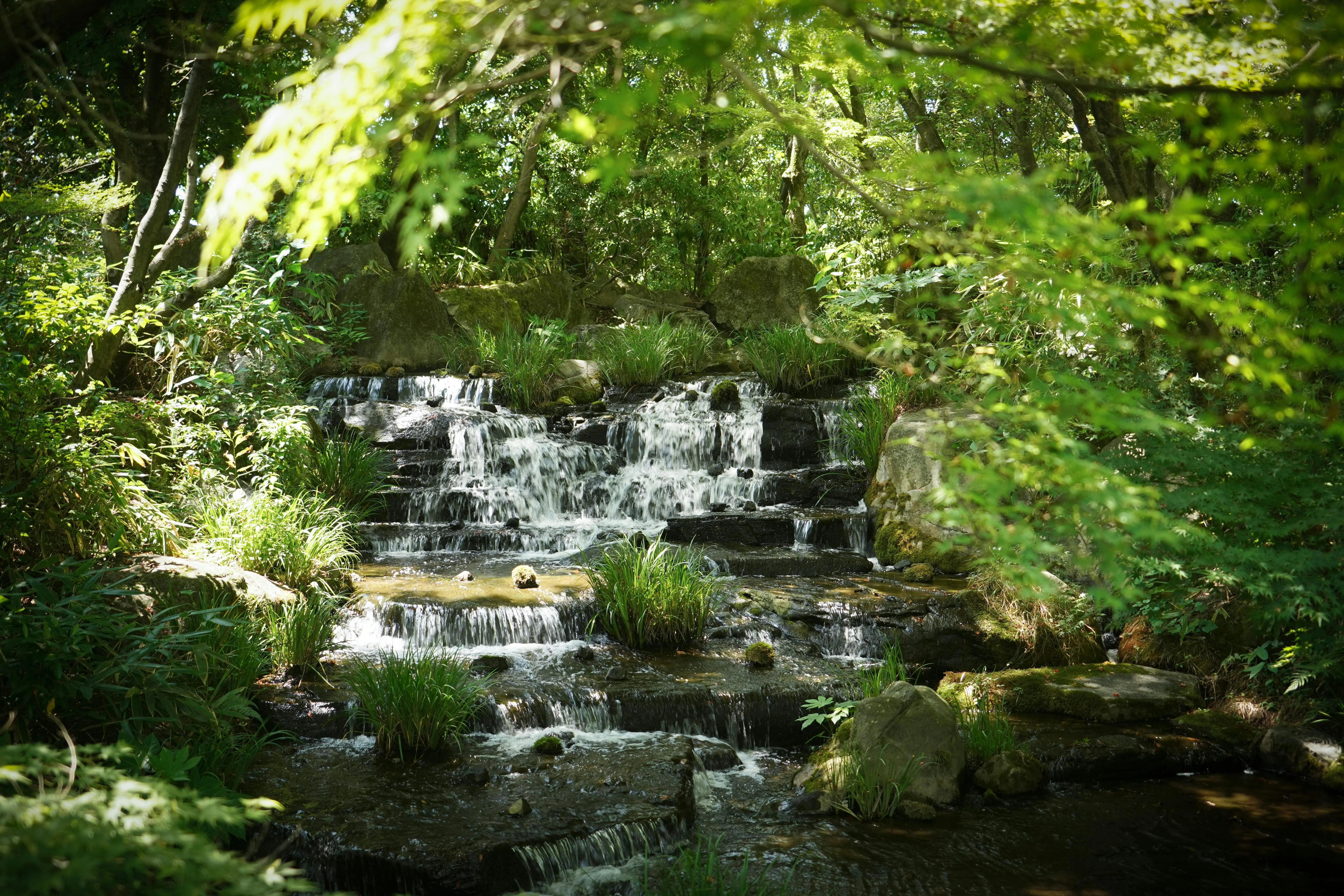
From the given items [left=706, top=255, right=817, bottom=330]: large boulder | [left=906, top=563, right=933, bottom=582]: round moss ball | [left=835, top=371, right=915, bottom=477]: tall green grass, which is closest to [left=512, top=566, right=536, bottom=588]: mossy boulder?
[left=906, top=563, right=933, bottom=582]: round moss ball

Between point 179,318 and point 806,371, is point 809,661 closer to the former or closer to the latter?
point 179,318

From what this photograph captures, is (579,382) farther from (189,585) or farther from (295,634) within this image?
(189,585)

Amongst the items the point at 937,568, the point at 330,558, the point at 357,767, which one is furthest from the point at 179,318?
the point at 937,568

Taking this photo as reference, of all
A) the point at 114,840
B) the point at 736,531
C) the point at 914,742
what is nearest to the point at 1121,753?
the point at 914,742

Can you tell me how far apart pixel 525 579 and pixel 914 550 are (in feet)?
12.0

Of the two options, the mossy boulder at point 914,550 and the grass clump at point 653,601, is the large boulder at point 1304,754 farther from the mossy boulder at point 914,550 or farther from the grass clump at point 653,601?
the grass clump at point 653,601

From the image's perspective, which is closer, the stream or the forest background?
the forest background

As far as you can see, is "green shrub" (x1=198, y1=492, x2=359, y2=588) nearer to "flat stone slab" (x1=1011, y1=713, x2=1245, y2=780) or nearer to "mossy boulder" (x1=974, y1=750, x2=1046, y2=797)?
"mossy boulder" (x1=974, y1=750, x2=1046, y2=797)

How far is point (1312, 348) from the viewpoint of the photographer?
2549 millimetres

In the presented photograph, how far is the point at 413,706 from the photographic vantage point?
4758mm

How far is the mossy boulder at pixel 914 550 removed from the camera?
8.27 metres

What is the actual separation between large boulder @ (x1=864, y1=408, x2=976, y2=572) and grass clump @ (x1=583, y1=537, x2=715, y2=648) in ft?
8.49

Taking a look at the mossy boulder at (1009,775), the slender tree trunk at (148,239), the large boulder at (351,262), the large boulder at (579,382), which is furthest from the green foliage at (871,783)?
the large boulder at (351,262)

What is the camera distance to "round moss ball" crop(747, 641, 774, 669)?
6121 millimetres
